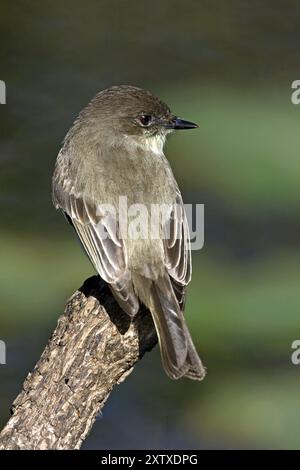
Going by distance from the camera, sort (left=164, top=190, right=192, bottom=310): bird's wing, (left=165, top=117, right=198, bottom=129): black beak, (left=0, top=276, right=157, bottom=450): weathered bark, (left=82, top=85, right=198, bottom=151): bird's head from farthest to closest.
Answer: (left=165, top=117, right=198, bottom=129): black beak
(left=82, top=85, right=198, bottom=151): bird's head
(left=164, top=190, right=192, bottom=310): bird's wing
(left=0, top=276, right=157, bottom=450): weathered bark

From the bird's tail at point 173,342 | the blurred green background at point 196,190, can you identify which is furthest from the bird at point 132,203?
the blurred green background at point 196,190

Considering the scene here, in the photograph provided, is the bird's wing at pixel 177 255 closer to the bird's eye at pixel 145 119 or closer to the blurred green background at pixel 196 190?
the bird's eye at pixel 145 119

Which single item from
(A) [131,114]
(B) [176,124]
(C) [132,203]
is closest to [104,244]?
(C) [132,203]

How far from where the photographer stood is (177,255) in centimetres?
670

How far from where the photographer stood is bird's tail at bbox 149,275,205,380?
6355mm

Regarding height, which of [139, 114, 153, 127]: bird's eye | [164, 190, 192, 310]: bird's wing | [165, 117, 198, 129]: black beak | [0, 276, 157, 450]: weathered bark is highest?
[139, 114, 153, 127]: bird's eye

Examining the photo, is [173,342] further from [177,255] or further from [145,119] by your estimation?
[145,119]

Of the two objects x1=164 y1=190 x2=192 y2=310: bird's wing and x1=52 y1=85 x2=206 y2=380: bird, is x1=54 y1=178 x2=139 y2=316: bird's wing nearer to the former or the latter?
x1=52 y1=85 x2=206 y2=380: bird

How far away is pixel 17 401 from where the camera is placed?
5.71 m

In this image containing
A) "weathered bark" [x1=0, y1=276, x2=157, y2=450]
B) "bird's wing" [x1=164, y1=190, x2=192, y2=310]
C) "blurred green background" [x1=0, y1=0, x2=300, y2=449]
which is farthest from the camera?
"blurred green background" [x1=0, y1=0, x2=300, y2=449]

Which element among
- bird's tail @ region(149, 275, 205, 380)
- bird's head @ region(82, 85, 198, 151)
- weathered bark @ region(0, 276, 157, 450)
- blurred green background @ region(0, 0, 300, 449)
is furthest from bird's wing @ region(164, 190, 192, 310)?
blurred green background @ region(0, 0, 300, 449)

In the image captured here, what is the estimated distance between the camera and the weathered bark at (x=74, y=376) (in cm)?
560

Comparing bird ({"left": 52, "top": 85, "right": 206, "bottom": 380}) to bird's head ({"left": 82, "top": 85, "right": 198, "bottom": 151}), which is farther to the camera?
bird's head ({"left": 82, "top": 85, "right": 198, "bottom": 151})

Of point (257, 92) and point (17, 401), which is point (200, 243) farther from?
point (17, 401)
